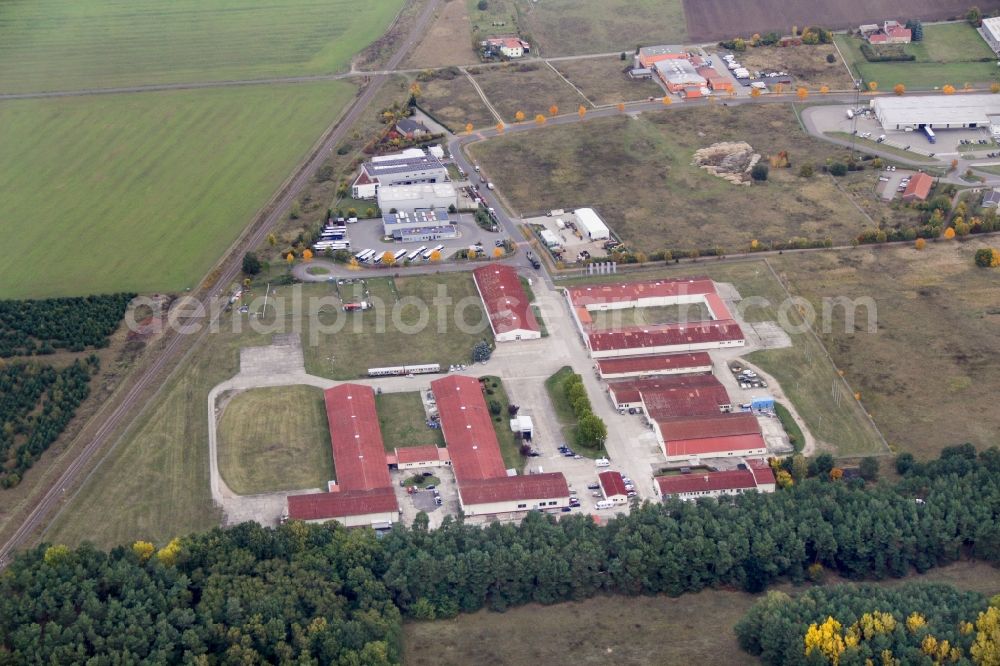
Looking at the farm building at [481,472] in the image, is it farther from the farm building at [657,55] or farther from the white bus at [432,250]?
the farm building at [657,55]

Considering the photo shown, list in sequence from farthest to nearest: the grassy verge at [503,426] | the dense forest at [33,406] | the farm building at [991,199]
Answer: the farm building at [991,199], the grassy verge at [503,426], the dense forest at [33,406]

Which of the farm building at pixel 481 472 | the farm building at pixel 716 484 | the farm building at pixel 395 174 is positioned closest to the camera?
the farm building at pixel 481 472

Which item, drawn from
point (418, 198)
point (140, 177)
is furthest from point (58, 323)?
point (418, 198)

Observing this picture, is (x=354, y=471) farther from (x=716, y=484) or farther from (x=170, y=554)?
(x=716, y=484)

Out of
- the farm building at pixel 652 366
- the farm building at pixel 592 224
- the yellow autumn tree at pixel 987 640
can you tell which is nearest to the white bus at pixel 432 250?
the farm building at pixel 592 224

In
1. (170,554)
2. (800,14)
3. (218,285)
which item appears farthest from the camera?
(800,14)

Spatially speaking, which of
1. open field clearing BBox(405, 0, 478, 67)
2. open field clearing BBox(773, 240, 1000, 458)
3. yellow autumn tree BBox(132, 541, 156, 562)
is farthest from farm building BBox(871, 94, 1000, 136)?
yellow autumn tree BBox(132, 541, 156, 562)
